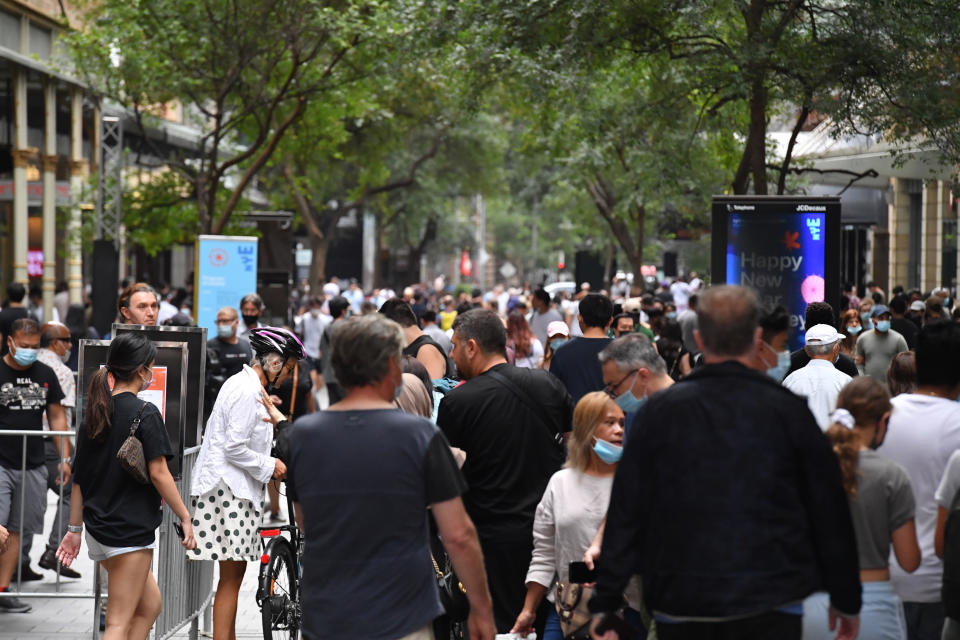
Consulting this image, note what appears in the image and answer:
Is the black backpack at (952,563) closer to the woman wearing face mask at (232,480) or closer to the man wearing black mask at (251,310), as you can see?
the woman wearing face mask at (232,480)

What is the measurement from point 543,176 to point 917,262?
26.6 m

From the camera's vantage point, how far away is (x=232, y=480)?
287 inches

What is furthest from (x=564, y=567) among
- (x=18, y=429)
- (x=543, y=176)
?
(x=543, y=176)

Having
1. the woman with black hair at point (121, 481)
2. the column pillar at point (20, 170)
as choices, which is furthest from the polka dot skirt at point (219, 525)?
the column pillar at point (20, 170)

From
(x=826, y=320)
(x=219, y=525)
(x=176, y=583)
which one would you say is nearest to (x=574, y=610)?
(x=219, y=525)

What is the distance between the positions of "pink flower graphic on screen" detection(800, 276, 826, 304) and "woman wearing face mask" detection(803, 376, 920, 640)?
27.3ft

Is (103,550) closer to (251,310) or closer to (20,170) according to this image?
(251,310)

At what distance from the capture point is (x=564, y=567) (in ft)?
18.5

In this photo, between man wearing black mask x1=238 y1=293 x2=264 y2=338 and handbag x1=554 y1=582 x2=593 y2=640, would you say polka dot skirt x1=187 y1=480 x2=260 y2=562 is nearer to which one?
handbag x1=554 y1=582 x2=593 y2=640

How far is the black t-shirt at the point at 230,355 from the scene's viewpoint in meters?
12.7

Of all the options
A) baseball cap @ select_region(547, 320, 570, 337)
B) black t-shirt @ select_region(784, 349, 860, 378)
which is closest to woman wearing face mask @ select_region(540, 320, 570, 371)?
baseball cap @ select_region(547, 320, 570, 337)

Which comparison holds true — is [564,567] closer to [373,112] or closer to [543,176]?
[373,112]

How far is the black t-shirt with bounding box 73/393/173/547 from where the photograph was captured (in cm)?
655

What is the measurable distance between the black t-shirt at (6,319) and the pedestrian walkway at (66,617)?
15.8 feet
